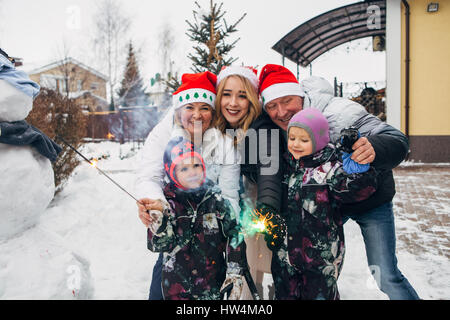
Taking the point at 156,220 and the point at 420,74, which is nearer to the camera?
the point at 156,220

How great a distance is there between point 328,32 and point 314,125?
9354mm

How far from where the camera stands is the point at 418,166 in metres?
8.84

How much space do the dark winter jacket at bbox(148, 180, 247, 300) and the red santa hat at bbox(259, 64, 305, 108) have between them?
837 millimetres

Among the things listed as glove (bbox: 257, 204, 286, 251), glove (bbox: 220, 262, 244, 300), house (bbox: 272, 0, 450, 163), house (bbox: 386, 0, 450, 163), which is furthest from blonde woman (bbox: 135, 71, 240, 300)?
house (bbox: 386, 0, 450, 163)

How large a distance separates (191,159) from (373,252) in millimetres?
1454

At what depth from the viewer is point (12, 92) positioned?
2281mm

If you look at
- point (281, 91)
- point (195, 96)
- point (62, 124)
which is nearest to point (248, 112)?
point (281, 91)

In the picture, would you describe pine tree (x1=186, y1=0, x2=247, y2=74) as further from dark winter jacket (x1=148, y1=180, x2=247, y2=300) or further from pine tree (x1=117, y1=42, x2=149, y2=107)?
pine tree (x1=117, y1=42, x2=149, y2=107)

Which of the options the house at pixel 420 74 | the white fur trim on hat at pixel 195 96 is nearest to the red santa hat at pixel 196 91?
the white fur trim on hat at pixel 195 96

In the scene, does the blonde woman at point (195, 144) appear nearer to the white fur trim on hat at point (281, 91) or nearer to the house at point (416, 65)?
the white fur trim on hat at point (281, 91)

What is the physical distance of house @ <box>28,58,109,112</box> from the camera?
1485 centimetres

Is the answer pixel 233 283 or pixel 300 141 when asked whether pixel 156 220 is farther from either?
pixel 300 141
